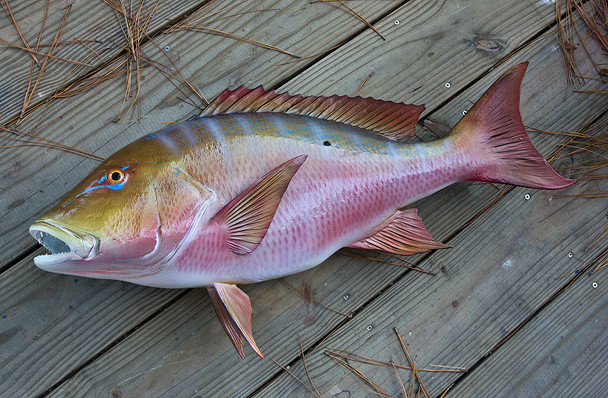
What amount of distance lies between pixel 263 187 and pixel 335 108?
0.42 meters

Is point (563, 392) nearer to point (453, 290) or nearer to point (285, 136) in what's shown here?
point (453, 290)

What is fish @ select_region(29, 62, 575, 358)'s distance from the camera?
1.19 m

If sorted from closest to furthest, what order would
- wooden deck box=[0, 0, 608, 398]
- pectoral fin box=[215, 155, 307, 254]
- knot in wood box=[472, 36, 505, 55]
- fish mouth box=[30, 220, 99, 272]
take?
fish mouth box=[30, 220, 99, 272] → pectoral fin box=[215, 155, 307, 254] → wooden deck box=[0, 0, 608, 398] → knot in wood box=[472, 36, 505, 55]

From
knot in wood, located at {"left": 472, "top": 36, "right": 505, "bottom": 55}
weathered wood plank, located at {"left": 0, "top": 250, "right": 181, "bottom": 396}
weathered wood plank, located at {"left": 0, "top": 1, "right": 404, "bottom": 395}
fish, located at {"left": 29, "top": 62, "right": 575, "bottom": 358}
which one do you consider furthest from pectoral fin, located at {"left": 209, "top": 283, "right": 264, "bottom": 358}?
knot in wood, located at {"left": 472, "top": 36, "right": 505, "bottom": 55}

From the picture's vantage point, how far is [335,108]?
58.0 inches

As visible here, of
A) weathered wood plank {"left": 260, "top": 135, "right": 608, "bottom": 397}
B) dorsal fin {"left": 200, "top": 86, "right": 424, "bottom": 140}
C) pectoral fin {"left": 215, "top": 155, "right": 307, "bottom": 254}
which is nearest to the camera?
pectoral fin {"left": 215, "top": 155, "right": 307, "bottom": 254}

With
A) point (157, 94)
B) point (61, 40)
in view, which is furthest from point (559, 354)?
point (61, 40)

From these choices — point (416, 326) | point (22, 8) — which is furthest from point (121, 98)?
point (416, 326)

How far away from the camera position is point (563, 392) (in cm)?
167

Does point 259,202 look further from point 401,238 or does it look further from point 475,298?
point 475,298

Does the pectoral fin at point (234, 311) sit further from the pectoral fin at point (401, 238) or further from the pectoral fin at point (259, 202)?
the pectoral fin at point (401, 238)

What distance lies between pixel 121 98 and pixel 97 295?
2.39ft

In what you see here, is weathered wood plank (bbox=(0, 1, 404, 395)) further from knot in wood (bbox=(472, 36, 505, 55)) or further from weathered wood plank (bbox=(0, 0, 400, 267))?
knot in wood (bbox=(472, 36, 505, 55))

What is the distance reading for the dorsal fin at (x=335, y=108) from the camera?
4.54ft
